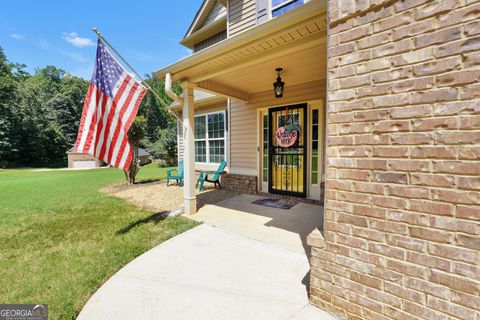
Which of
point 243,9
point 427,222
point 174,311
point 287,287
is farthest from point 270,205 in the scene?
point 243,9

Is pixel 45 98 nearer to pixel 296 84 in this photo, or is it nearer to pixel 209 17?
pixel 209 17

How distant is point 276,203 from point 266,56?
3.15 meters

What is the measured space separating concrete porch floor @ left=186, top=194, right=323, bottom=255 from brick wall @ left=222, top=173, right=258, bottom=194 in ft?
2.73

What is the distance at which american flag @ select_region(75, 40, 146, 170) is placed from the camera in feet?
10.2

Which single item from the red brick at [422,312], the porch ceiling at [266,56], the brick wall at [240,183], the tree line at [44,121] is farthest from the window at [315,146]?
the tree line at [44,121]

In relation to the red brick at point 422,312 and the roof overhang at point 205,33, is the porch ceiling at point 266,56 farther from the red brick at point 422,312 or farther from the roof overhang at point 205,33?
the roof overhang at point 205,33

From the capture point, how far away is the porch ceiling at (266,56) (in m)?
2.51

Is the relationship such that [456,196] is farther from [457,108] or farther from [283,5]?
[283,5]

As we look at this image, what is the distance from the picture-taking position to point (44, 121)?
28.9 m

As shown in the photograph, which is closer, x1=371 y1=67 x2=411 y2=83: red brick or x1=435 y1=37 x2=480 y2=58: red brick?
x1=435 y1=37 x2=480 y2=58: red brick

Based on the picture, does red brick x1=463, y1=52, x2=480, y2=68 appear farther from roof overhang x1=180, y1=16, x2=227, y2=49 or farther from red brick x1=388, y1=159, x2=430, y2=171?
roof overhang x1=180, y1=16, x2=227, y2=49

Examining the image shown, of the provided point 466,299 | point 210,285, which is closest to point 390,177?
point 466,299

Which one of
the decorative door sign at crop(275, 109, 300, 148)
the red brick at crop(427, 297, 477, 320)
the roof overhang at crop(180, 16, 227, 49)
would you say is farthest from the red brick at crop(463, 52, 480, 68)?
the roof overhang at crop(180, 16, 227, 49)

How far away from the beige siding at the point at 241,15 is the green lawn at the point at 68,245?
5642mm
